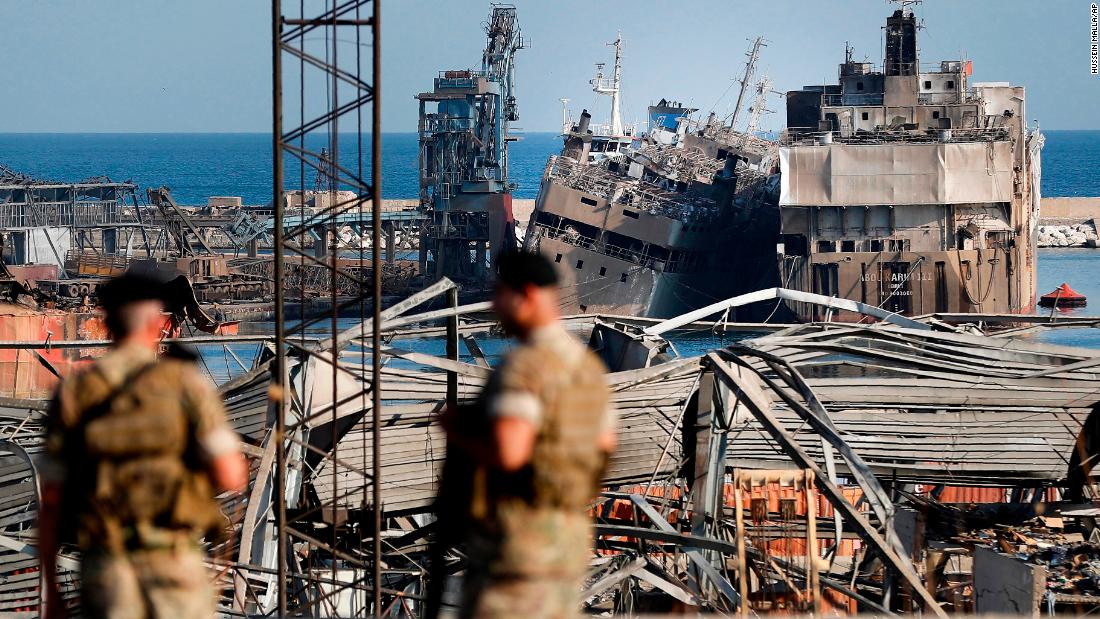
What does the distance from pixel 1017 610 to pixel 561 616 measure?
9.75 meters

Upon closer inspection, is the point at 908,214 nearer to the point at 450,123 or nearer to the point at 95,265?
the point at 450,123

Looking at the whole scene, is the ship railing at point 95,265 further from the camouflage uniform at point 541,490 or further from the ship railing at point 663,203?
the camouflage uniform at point 541,490

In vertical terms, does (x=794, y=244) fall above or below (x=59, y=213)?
below

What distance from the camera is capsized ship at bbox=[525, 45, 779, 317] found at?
6394cm

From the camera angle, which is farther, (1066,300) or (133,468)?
(1066,300)

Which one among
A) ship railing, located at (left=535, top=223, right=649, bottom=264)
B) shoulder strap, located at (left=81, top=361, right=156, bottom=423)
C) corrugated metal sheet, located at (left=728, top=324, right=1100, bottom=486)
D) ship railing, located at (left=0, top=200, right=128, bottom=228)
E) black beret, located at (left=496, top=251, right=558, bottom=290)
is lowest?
corrugated metal sheet, located at (left=728, top=324, right=1100, bottom=486)

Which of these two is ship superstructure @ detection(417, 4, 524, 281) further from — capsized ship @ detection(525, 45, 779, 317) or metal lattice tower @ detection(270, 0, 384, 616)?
metal lattice tower @ detection(270, 0, 384, 616)

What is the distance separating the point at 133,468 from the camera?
4848mm

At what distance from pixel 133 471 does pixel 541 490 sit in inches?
58.5

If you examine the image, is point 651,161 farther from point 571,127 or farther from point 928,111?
point 928,111

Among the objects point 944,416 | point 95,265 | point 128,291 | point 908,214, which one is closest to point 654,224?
point 908,214

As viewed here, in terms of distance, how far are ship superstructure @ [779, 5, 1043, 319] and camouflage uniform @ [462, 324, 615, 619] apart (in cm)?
5448

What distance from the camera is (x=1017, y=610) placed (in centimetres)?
1325

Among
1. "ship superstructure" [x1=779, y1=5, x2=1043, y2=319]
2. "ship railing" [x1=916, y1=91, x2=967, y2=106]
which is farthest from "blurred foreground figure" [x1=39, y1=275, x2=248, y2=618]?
"ship railing" [x1=916, y1=91, x2=967, y2=106]
